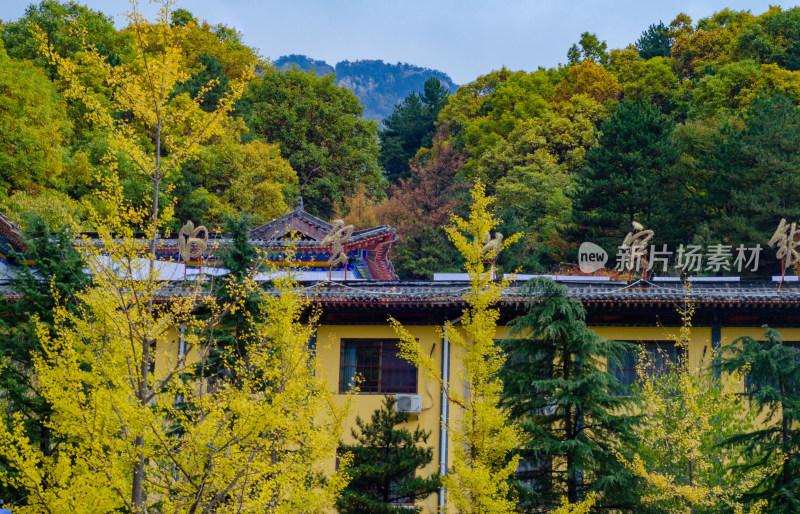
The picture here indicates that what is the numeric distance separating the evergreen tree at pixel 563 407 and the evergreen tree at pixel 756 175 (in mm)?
20028

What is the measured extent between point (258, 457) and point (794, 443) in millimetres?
9230

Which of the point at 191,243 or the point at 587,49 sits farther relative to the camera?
the point at 587,49

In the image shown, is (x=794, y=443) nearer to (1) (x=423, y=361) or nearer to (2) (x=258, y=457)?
(1) (x=423, y=361)

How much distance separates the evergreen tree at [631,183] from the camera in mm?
36938

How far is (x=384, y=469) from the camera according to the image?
14273 mm

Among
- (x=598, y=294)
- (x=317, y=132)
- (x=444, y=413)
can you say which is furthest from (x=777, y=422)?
(x=317, y=132)

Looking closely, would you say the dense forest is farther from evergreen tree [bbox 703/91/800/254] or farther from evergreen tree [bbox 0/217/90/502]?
evergreen tree [bbox 0/217/90/502]

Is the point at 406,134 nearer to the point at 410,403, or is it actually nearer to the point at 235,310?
the point at 410,403

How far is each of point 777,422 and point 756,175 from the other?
21693 mm

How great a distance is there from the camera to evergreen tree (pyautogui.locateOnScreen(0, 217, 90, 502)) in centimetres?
1537

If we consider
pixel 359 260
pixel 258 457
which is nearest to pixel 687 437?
pixel 258 457

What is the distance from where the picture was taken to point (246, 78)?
1205 centimetres

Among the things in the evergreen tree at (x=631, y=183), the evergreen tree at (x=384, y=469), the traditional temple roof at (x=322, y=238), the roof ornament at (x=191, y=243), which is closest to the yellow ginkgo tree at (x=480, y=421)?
the evergreen tree at (x=384, y=469)

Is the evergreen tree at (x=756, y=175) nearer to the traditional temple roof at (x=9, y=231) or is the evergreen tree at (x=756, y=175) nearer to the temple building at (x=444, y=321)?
the temple building at (x=444, y=321)
